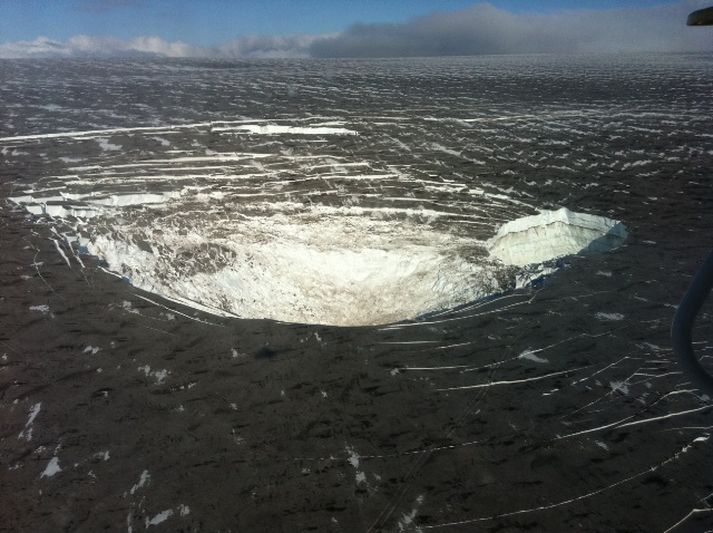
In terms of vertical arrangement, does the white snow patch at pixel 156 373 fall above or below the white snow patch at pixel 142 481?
above

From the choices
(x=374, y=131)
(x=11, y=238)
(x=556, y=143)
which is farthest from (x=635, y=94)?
(x=11, y=238)

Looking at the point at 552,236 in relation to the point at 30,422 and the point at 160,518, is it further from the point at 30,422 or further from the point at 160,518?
the point at 30,422

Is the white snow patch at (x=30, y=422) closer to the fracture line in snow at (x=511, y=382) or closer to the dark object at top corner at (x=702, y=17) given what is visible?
the fracture line in snow at (x=511, y=382)

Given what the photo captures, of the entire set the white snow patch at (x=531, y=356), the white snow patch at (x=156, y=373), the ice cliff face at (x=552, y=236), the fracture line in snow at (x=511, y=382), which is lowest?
the fracture line in snow at (x=511, y=382)

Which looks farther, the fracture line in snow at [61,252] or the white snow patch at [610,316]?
the fracture line in snow at [61,252]

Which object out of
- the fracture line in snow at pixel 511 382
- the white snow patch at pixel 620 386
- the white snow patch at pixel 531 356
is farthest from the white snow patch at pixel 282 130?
the white snow patch at pixel 620 386

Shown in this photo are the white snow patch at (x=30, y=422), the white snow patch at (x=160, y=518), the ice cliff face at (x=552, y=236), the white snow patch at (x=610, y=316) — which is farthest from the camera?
the ice cliff face at (x=552, y=236)
